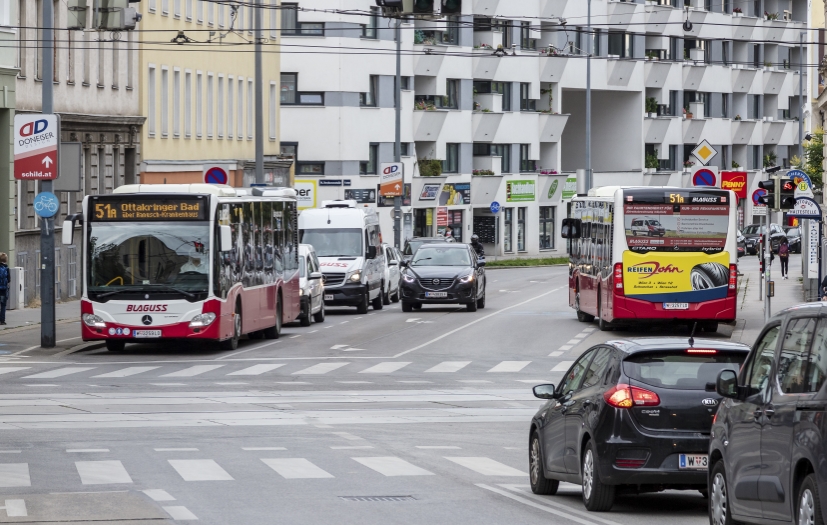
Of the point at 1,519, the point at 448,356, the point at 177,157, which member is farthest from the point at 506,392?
the point at 177,157

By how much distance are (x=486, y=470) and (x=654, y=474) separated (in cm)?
361

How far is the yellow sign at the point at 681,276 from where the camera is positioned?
33812mm

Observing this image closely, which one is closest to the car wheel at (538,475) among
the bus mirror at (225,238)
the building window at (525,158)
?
the bus mirror at (225,238)

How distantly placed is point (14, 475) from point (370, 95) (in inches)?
2657

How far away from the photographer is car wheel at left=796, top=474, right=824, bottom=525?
8773mm

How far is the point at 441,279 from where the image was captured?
43844 mm

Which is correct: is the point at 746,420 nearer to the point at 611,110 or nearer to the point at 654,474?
the point at 654,474

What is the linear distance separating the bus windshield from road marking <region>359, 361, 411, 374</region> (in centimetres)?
342

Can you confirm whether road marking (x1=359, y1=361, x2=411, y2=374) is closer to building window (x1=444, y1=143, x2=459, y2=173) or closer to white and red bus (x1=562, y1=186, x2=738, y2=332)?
white and red bus (x1=562, y1=186, x2=738, y2=332)

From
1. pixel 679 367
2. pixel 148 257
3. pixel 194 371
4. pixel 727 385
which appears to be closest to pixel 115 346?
pixel 148 257

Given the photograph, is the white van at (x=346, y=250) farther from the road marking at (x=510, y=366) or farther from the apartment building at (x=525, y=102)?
the apartment building at (x=525, y=102)

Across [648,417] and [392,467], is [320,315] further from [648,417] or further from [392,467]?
[648,417]

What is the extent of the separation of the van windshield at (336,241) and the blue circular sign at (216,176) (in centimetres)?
365

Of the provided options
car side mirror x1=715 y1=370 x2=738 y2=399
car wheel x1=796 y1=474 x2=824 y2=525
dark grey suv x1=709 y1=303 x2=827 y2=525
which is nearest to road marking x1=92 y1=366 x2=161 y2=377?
dark grey suv x1=709 y1=303 x2=827 y2=525
